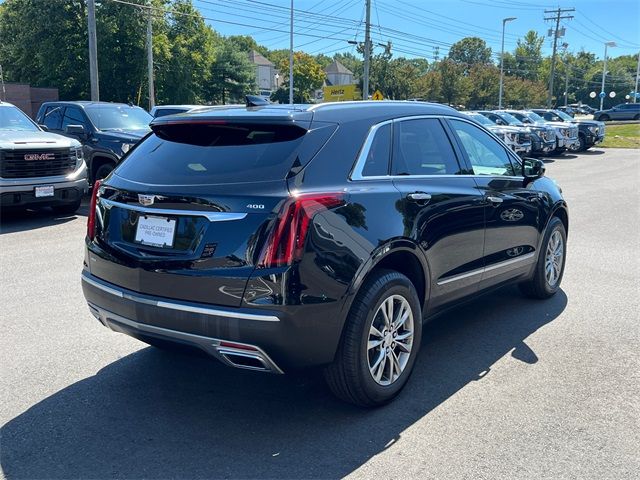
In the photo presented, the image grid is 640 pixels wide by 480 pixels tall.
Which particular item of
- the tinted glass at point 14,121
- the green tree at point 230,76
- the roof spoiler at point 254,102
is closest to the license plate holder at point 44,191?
the tinted glass at point 14,121

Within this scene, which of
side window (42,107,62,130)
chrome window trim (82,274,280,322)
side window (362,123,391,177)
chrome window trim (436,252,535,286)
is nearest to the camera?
chrome window trim (82,274,280,322)

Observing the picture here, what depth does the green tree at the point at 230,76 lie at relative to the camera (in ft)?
209

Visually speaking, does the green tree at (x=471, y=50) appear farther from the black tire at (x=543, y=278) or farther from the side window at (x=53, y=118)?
the black tire at (x=543, y=278)

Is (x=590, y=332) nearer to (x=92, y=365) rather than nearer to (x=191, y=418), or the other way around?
(x=191, y=418)

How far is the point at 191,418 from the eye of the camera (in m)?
3.64

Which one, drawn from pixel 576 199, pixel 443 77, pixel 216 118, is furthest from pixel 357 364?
pixel 443 77

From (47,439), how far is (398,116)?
2.93 metres

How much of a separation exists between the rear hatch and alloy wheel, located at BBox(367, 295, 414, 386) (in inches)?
36.7

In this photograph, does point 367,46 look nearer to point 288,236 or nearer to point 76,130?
point 76,130

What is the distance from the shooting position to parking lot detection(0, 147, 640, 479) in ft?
10.4

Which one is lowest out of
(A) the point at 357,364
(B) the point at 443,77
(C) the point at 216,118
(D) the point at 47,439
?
(D) the point at 47,439

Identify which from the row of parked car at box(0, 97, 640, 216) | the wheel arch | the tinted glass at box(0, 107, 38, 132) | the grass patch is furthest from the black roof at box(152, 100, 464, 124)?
the grass patch

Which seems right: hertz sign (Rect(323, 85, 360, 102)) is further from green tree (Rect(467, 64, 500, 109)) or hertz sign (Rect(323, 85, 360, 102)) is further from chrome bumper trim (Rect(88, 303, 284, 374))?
chrome bumper trim (Rect(88, 303, 284, 374))

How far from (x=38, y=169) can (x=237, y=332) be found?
8.06 meters
